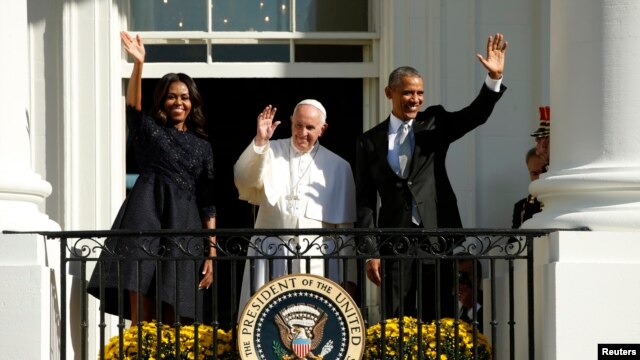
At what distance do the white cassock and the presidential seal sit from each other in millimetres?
770

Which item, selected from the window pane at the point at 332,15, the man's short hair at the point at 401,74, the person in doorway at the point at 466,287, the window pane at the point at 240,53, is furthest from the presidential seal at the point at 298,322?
the window pane at the point at 332,15

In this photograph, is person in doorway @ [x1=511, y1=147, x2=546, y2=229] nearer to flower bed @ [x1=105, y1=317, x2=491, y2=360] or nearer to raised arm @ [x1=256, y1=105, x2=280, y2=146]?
flower bed @ [x1=105, y1=317, x2=491, y2=360]

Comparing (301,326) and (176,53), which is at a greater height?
(176,53)

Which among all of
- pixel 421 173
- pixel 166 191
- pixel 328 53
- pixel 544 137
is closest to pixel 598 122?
pixel 421 173

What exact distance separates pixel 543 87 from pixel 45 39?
349 cm

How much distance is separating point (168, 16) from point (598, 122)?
12.6ft

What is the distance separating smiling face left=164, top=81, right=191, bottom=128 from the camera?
10.6 meters

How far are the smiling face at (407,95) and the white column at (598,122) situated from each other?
98cm

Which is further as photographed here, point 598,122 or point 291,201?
point 291,201

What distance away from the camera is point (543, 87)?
12.2 m

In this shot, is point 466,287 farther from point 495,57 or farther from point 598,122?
point 598,122

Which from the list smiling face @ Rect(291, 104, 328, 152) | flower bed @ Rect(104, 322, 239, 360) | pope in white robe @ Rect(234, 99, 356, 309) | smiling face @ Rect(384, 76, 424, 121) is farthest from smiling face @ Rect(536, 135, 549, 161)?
flower bed @ Rect(104, 322, 239, 360)

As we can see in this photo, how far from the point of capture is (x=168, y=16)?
40.8ft

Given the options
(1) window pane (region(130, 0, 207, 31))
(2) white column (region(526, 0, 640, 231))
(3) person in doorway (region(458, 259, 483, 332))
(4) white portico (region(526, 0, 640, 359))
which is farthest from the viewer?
(1) window pane (region(130, 0, 207, 31))
